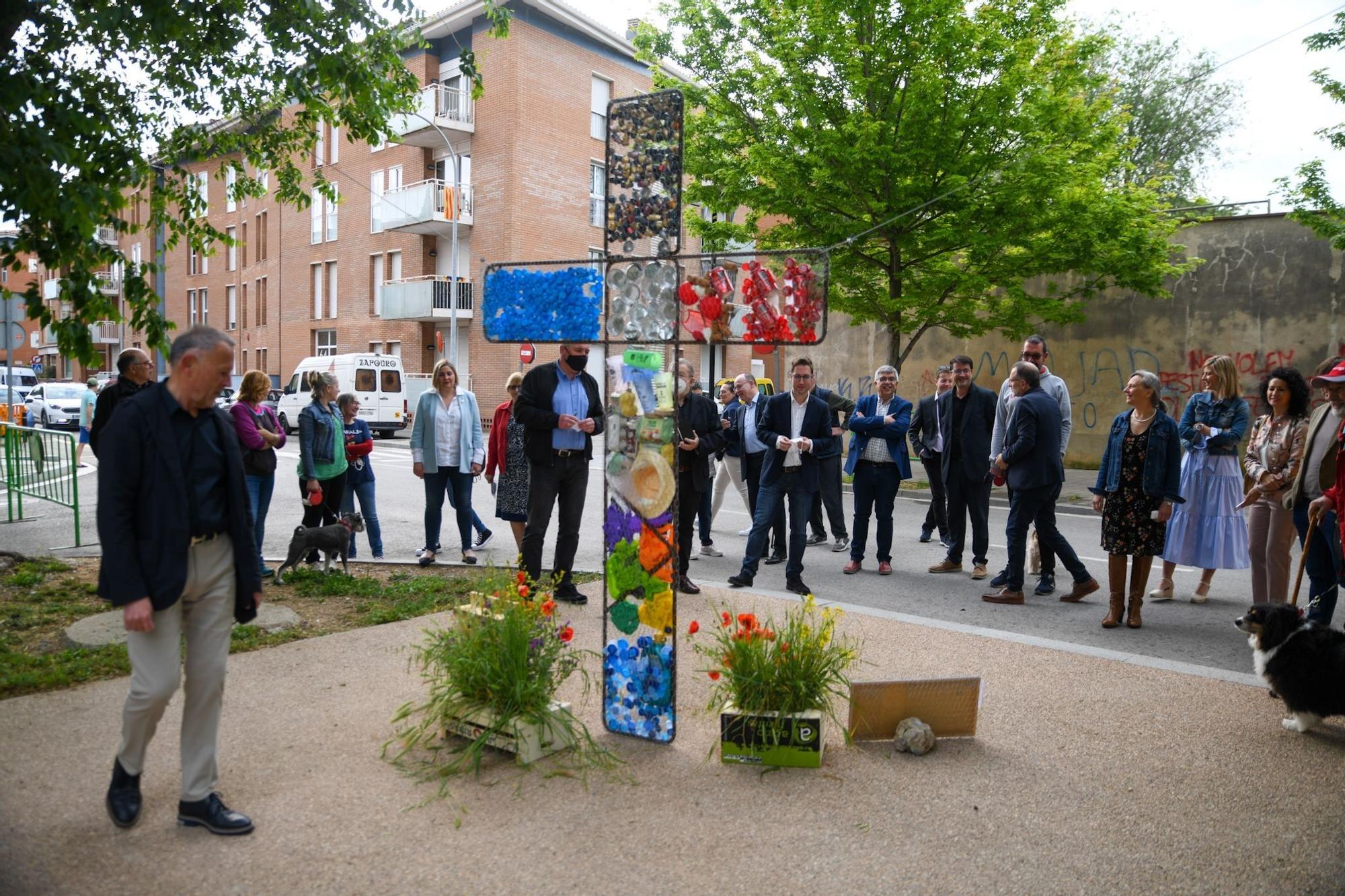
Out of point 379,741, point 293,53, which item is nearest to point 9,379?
point 293,53

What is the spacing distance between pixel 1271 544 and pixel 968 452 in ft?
8.57

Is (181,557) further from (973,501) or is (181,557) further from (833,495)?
(833,495)

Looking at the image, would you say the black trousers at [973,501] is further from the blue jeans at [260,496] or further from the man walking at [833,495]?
the blue jeans at [260,496]

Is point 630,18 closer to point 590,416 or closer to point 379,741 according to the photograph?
point 590,416

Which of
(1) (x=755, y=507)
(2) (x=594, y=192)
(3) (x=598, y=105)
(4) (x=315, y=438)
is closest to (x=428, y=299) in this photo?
(2) (x=594, y=192)

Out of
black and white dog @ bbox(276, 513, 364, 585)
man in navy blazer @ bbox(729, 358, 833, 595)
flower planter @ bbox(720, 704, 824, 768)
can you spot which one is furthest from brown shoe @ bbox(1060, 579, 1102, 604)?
black and white dog @ bbox(276, 513, 364, 585)

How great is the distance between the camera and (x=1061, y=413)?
8.09 m

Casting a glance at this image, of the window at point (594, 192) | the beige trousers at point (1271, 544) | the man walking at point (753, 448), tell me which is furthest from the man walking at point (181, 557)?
the window at point (594, 192)

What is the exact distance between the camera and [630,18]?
33.1 meters

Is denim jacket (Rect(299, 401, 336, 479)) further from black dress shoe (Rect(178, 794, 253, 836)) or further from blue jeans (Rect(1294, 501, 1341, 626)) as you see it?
blue jeans (Rect(1294, 501, 1341, 626))

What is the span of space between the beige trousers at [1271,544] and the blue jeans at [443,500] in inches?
255

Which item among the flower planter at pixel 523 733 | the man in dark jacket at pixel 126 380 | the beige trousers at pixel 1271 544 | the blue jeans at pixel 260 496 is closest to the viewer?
the flower planter at pixel 523 733

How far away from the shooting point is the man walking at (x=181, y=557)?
11.1 feet

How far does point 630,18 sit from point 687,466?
29044 mm
